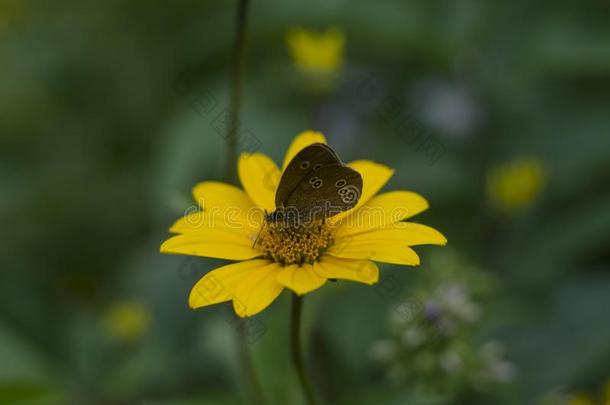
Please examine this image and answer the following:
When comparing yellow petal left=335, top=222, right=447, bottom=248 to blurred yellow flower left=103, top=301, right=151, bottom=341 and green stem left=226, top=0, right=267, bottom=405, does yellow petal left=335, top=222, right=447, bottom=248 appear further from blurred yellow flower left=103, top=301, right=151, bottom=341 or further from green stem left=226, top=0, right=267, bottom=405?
blurred yellow flower left=103, top=301, right=151, bottom=341

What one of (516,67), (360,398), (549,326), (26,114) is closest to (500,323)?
(549,326)

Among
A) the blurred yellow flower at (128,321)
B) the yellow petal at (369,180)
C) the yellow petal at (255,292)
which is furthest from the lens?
the blurred yellow flower at (128,321)

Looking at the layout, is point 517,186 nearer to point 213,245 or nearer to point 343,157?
point 343,157

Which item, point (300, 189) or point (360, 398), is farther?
point (360, 398)

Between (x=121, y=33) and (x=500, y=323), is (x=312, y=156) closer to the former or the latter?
(x=500, y=323)

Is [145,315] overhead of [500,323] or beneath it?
overhead

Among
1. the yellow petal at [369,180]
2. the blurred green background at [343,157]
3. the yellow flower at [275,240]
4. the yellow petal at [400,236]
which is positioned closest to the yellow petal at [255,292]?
the yellow flower at [275,240]

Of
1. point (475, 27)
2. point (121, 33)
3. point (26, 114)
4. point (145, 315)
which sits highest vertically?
point (121, 33)

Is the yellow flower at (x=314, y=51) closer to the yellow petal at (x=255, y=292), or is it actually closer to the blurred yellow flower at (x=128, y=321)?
the blurred yellow flower at (x=128, y=321)

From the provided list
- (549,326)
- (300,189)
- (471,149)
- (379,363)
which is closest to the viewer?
(300,189)
